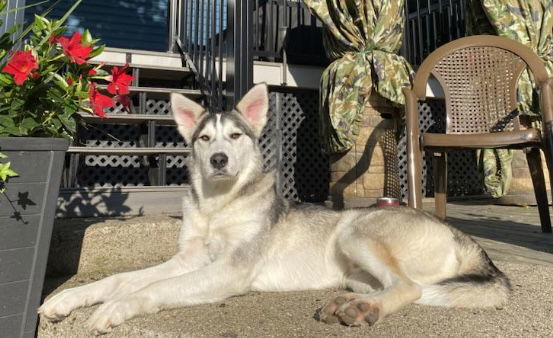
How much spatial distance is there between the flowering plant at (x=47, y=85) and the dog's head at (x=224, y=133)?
26.4 inches

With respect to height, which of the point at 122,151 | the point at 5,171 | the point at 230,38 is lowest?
the point at 5,171

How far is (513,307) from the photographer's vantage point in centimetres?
197

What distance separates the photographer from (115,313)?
1844 mm

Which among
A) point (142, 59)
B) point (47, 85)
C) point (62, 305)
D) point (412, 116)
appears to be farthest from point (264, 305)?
point (142, 59)

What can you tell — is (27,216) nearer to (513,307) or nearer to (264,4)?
(513,307)

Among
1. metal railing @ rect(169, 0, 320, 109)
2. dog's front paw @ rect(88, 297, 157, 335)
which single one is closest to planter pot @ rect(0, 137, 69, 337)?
dog's front paw @ rect(88, 297, 157, 335)

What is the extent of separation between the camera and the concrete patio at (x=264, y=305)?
1.69 metres

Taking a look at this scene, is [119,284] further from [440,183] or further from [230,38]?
[440,183]

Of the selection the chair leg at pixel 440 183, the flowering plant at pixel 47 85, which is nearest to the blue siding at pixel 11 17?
the flowering plant at pixel 47 85

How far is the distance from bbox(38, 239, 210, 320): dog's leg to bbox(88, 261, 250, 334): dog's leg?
0.70 ft

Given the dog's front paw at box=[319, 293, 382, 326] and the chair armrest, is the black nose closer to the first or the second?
the dog's front paw at box=[319, 293, 382, 326]

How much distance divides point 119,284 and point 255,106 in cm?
153

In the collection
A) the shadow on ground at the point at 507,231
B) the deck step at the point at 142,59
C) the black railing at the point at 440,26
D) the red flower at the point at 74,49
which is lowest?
the shadow on ground at the point at 507,231

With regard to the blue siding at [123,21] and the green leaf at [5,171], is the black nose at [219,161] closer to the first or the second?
the green leaf at [5,171]
